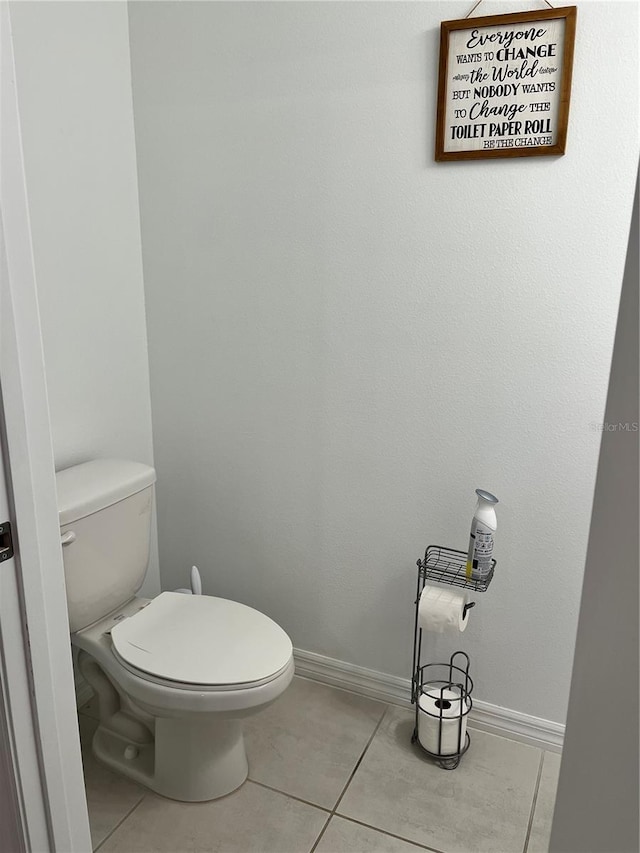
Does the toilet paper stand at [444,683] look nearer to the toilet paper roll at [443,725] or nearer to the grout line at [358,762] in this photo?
the toilet paper roll at [443,725]

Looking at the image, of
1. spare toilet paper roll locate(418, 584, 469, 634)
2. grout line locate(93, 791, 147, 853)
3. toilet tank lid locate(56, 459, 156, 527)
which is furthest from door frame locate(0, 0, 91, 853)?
spare toilet paper roll locate(418, 584, 469, 634)

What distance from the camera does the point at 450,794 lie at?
1.70 m

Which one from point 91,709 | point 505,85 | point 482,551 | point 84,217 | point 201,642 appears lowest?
point 91,709

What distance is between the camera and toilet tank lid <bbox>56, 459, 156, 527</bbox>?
64.0 inches

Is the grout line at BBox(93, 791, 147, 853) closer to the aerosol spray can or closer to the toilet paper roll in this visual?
the toilet paper roll

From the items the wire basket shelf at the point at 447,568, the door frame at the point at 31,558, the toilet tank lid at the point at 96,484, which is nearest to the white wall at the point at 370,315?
the wire basket shelf at the point at 447,568

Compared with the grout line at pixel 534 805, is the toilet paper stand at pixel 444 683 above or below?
above

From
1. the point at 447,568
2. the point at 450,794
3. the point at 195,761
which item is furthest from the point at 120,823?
the point at 447,568

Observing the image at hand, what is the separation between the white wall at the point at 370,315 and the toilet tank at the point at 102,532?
0.36 meters

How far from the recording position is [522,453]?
1730 millimetres

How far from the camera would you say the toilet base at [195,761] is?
1648 millimetres

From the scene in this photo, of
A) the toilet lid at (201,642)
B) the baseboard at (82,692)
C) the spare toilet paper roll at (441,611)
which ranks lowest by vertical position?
the baseboard at (82,692)

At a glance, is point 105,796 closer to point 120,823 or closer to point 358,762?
point 120,823

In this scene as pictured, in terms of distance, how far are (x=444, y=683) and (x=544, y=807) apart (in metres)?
0.41
